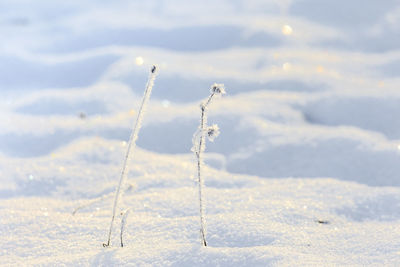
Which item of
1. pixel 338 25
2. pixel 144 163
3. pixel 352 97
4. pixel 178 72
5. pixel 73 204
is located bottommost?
pixel 73 204

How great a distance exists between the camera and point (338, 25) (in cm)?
381

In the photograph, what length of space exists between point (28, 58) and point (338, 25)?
283 cm

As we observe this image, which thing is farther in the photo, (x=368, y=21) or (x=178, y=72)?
(x=368, y=21)

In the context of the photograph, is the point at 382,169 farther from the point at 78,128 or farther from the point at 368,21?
the point at 368,21

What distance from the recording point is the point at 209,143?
249 cm

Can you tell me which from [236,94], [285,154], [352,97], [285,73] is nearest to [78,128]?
[236,94]

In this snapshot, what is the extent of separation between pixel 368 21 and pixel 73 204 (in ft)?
10.1

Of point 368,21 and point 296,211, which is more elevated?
point 368,21

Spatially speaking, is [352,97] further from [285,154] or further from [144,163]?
[144,163]

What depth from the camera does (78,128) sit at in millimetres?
2697

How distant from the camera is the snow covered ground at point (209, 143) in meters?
1.46

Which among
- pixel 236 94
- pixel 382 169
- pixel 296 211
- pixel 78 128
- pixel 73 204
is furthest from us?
pixel 236 94

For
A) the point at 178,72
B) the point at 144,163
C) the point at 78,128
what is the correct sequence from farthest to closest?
1. the point at 178,72
2. the point at 78,128
3. the point at 144,163

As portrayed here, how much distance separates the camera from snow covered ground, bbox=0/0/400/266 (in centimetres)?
146
